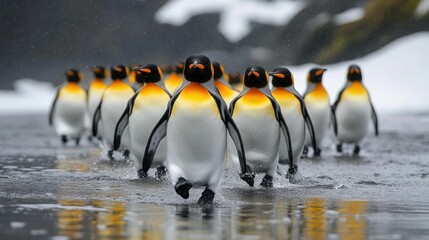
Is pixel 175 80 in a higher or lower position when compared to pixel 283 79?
higher

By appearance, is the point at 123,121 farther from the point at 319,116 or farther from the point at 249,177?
the point at 319,116

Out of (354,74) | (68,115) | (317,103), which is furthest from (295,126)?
(68,115)

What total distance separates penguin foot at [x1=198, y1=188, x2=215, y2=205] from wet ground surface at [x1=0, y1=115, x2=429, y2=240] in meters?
0.09

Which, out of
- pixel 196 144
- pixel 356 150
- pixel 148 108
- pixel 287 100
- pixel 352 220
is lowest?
pixel 352 220

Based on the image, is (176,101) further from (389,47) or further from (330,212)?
(389,47)

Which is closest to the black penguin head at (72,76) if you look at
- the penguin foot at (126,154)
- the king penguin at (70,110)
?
the king penguin at (70,110)

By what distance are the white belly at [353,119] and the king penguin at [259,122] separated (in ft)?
17.4

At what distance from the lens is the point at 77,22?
43.8 metres

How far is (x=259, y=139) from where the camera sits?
944 cm

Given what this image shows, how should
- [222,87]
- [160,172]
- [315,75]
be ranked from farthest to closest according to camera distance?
[315,75], [222,87], [160,172]

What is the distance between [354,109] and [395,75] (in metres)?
15.1

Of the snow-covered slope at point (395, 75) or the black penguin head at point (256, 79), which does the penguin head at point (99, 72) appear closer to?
the black penguin head at point (256, 79)

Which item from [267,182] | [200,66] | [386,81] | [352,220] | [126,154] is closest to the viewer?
[352,220]

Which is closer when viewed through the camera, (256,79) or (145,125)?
(256,79)
